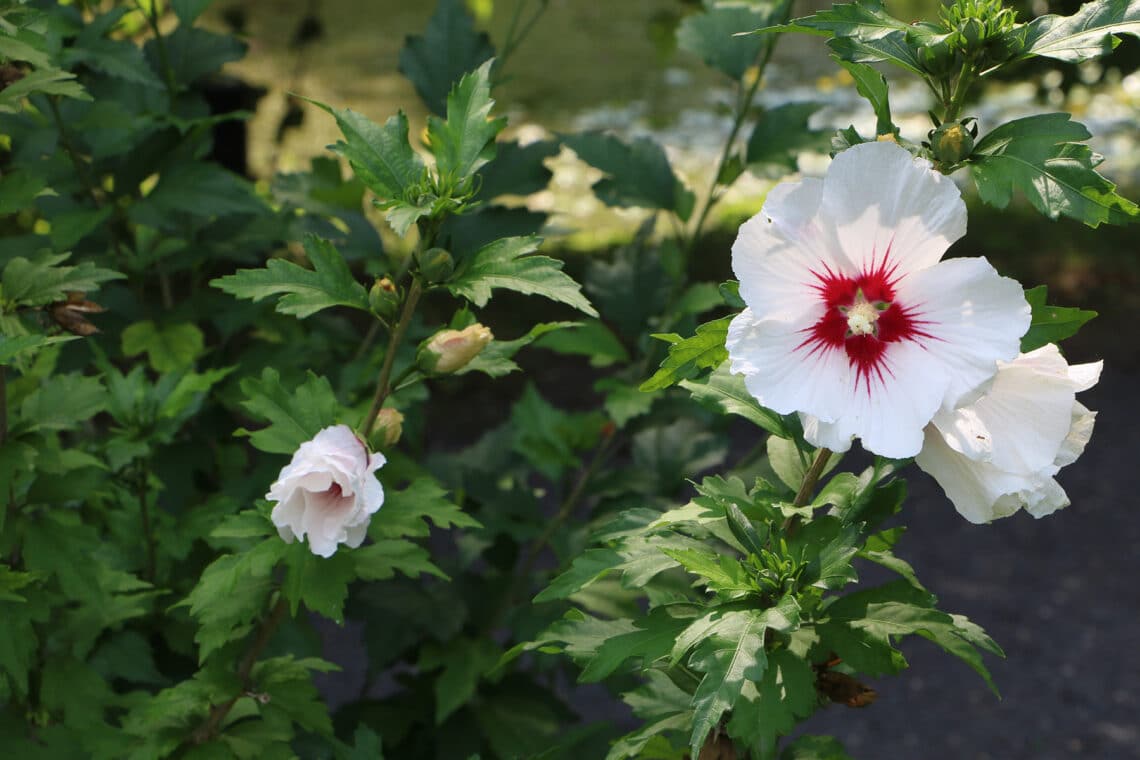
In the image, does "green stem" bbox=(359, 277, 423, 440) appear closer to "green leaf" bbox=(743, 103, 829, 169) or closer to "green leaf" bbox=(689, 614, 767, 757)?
"green leaf" bbox=(689, 614, 767, 757)

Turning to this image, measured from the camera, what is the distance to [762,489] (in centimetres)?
113

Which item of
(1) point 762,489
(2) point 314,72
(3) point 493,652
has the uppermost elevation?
(1) point 762,489

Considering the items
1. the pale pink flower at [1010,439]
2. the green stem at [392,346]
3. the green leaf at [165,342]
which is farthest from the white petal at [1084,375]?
the green leaf at [165,342]

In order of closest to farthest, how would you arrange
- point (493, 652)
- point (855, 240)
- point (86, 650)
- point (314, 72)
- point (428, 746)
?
1. point (855, 240)
2. point (86, 650)
3. point (493, 652)
4. point (428, 746)
5. point (314, 72)

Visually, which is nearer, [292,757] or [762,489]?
[762,489]

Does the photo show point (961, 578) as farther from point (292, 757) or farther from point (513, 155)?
point (292, 757)

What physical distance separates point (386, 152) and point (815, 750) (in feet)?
2.43

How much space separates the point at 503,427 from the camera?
2.24m

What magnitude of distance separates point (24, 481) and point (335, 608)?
437 millimetres

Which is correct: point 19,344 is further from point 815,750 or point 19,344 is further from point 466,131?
point 815,750

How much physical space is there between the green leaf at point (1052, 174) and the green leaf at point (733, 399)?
0.89 feet

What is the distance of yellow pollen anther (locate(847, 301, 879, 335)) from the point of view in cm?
99

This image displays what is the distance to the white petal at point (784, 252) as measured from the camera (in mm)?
974

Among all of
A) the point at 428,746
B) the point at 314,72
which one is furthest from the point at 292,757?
the point at 314,72
